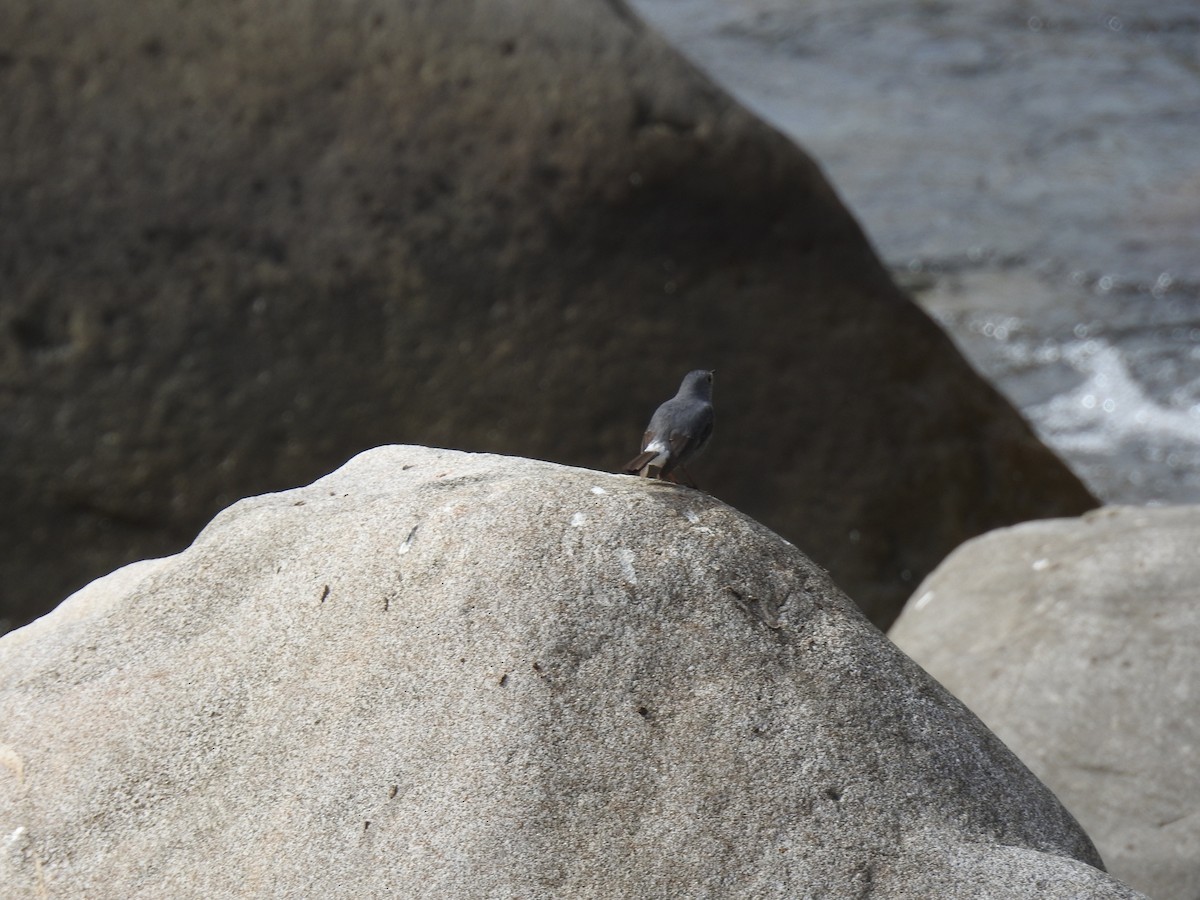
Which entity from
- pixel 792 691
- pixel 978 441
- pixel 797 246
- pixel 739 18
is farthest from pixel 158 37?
pixel 739 18

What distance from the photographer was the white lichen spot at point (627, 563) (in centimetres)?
278

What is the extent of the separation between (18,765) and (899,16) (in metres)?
10.7

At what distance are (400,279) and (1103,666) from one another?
2.57 metres

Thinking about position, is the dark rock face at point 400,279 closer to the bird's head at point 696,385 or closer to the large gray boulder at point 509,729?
the bird's head at point 696,385

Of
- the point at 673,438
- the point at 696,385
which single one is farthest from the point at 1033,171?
the point at 673,438

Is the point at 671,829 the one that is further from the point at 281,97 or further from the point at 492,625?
the point at 281,97

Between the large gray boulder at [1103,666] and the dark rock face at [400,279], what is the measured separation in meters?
1.03

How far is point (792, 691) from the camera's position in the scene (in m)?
2.70

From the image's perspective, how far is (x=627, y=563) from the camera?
280 centimetres

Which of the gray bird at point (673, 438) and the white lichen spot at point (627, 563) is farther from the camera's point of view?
the gray bird at point (673, 438)

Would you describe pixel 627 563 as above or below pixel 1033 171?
above

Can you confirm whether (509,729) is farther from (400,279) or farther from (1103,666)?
(400,279)

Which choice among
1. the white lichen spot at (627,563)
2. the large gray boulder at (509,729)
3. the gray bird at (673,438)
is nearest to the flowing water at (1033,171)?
the gray bird at (673,438)

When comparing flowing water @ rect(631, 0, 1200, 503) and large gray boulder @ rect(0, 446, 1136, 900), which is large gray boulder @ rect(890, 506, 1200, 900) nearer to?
large gray boulder @ rect(0, 446, 1136, 900)
